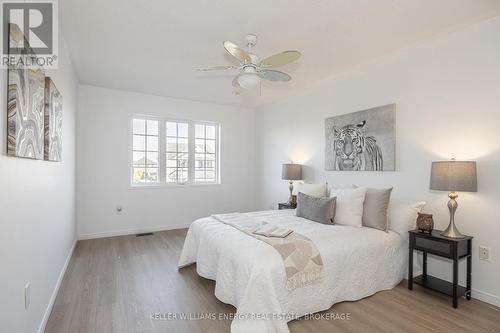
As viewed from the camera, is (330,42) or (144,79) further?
(144,79)

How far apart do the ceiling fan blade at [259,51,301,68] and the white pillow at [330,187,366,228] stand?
1685mm

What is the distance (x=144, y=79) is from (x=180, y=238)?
2.63 meters

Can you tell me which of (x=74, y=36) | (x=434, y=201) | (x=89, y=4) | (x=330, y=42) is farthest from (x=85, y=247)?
(x=434, y=201)

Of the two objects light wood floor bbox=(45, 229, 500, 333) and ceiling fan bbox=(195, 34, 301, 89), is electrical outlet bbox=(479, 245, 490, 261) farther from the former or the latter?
ceiling fan bbox=(195, 34, 301, 89)

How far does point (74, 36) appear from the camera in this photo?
108 inches

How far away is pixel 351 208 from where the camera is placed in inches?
118

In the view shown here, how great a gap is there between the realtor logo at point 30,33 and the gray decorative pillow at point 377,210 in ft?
10.4

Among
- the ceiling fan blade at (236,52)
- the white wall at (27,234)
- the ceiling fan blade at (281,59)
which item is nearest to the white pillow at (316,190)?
the ceiling fan blade at (281,59)

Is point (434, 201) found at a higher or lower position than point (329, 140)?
lower

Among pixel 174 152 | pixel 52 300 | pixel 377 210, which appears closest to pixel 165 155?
pixel 174 152

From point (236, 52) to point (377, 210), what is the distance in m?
2.18

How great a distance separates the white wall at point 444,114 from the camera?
2.41 metres

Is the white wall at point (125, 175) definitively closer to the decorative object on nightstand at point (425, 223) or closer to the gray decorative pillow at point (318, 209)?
the gray decorative pillow at point (318, 209)

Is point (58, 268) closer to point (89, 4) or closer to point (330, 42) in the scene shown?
point (89, 4)
